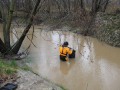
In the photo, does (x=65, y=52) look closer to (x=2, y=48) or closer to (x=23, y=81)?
(x=2, y=48)

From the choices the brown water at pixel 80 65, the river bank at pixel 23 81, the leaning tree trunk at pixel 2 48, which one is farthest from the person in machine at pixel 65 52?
the river bank at pixel 23 81

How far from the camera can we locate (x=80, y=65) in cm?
1245

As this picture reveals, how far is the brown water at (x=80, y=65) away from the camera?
34.2ft

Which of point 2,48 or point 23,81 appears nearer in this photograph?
point 23,81

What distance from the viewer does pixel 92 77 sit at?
11039mm

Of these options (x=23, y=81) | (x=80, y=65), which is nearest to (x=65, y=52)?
(x=80, y=65)

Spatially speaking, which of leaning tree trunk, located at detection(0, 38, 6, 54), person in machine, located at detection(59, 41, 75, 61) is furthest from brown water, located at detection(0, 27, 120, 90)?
leaning tree trunk, located at detection(0, 38, 6, 54)

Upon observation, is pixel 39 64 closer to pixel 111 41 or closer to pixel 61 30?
pixel 111 41

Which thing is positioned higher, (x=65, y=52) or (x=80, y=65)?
(x=65, y=52)

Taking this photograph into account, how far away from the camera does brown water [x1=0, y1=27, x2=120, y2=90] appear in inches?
410

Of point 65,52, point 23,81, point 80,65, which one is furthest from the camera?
point 65,52

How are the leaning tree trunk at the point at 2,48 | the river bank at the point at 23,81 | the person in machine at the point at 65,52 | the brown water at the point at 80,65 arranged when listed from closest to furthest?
1. the river bank at the point at 23,81
2. the brown water at the point at 80,65
3. the leaning tree trunk at the point at 2,48
4. the person in machine at the point at 65,52

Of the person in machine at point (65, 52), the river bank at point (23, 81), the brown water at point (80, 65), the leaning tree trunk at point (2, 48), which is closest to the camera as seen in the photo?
the river bank at point (23, 81)

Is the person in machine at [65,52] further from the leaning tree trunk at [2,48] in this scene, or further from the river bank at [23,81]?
the river bank at [23,81]
